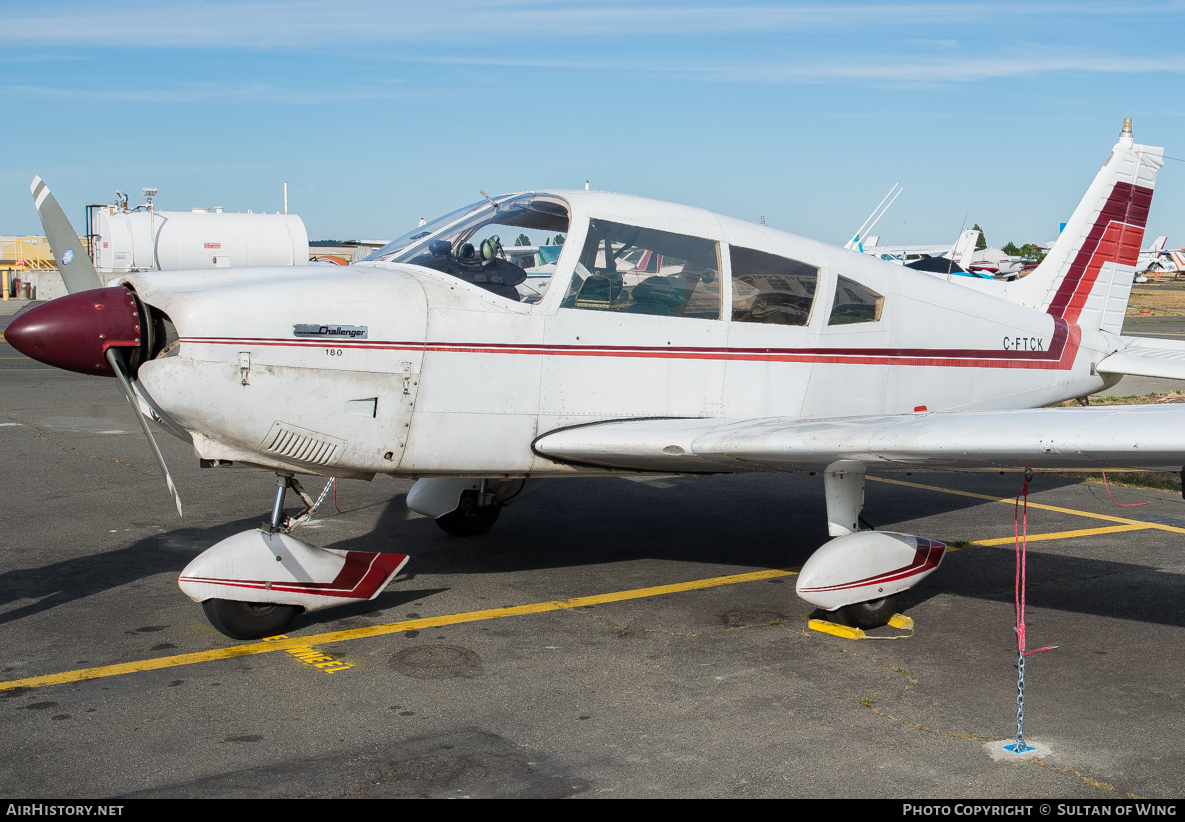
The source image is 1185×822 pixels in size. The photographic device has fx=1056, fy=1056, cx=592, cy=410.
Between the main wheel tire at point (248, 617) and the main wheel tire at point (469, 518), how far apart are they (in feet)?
7.62

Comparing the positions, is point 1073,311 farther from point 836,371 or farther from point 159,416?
point 159,416

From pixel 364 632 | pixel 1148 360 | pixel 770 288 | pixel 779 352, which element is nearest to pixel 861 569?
pixel 779 352

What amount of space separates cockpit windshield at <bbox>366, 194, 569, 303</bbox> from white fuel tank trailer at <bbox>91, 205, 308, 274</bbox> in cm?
2269

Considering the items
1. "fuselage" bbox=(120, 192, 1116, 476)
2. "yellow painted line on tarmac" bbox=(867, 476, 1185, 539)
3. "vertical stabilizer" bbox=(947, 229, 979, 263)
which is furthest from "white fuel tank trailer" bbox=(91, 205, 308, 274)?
"vertical stabilizer" bbox=(947, 229, 979, 263)

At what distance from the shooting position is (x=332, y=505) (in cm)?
920

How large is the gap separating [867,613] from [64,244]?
16.0 feet

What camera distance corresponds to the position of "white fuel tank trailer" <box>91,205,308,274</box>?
27562mm

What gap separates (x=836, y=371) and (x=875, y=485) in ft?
13.0

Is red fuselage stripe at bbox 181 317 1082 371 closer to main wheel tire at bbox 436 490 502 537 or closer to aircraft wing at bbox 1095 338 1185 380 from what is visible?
aircraft wing at bbox 1095 338 1185 380

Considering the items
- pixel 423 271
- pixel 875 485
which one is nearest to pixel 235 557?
pixel 423 271

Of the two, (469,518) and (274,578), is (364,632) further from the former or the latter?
(469,518)

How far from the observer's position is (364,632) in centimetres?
575

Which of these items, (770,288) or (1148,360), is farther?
(1148,360)

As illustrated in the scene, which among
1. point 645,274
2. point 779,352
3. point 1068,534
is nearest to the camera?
point 645,274
